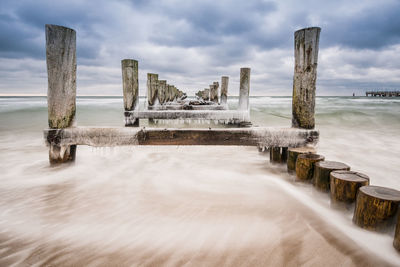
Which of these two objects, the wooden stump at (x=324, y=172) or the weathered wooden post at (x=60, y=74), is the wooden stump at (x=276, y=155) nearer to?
the wooden stump at (x=324, y=172)

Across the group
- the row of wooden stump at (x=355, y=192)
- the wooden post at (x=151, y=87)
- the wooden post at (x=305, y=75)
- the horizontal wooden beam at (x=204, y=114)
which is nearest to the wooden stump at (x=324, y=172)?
the row of wooden stump at (x=355, y=192)

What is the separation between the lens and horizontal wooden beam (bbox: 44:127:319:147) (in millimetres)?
2547

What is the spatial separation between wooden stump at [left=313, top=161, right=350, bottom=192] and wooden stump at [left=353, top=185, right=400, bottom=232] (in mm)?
443

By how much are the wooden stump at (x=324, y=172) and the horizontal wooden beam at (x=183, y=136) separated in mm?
623

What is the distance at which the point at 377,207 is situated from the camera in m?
1.37

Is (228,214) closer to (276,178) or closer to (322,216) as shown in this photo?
(322,216)

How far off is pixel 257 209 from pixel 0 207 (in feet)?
7.95

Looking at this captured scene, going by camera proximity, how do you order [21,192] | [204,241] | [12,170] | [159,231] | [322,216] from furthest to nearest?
1. [12,170]
2. [21,192]
3. [322,216]
4. [159,231]
5. [204,241]

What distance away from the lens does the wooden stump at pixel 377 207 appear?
4.35 feet

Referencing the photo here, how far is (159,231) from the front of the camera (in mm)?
1718

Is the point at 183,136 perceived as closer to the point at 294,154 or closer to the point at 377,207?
the point at 294,154

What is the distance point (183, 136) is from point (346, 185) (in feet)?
5.27

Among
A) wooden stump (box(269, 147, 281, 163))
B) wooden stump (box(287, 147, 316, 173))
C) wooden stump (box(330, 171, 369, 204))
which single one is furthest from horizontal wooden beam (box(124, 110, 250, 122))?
wooden stump (box(330, 171, 369, 204))

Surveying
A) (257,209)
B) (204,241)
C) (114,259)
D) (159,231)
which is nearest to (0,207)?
(114,259)
